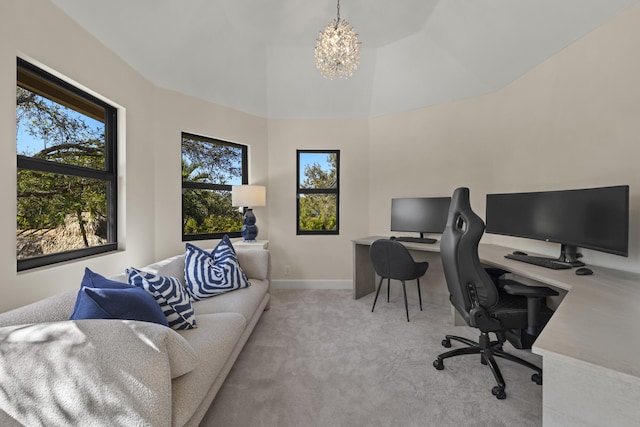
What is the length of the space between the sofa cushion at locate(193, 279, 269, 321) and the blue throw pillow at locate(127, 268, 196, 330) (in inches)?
12.5

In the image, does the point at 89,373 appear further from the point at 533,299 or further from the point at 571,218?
the point at 571,218

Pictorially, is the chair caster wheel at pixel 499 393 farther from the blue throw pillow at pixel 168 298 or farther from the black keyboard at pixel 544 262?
the blue throw pillow at pixel 168 298

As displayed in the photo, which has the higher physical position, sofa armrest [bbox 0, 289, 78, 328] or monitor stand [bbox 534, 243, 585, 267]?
monitor stand [bbox 534, 243, 585, 267]

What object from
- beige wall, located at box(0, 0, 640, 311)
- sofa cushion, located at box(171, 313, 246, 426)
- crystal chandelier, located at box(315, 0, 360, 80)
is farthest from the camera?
crystal chandelier, located at box(315, 0, 360, 80)

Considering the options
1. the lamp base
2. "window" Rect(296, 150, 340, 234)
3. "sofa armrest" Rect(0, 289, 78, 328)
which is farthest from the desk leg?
"sofa armrest" Rect(0, 289, 78, 328)

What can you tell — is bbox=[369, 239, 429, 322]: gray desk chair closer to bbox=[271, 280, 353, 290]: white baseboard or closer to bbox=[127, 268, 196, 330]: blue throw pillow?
bbox=[271, 280, 353, 290]: white baseboard

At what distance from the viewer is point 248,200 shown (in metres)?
3.38

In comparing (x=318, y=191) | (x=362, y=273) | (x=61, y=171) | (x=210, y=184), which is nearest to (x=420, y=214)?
(x=362, y=273)

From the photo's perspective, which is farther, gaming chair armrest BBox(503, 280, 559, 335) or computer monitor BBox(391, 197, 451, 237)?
computer monitor BBox(391, 197, 451, 237)

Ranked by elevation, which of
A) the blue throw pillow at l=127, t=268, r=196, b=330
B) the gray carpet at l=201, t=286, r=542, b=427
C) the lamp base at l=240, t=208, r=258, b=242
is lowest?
the gray carpet at l=201, t=286, r=542, b=427

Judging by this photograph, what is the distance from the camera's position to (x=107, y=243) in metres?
2.41

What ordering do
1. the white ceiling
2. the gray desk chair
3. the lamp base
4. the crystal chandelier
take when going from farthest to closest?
the lamp base → the gray desk chair → the crystal chandelier → the white ceiling

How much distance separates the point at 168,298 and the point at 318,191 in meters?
2.76

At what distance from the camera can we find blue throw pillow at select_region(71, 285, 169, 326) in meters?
1.14
